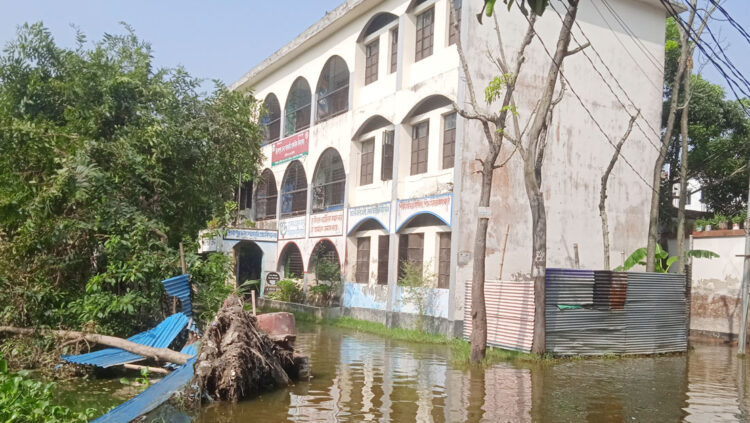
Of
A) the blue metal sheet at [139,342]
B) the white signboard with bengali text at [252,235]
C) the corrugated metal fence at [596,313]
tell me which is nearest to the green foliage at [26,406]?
the blue metal sheet at [139,342]

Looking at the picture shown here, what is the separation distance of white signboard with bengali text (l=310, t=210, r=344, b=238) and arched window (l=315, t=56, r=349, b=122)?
384 cm

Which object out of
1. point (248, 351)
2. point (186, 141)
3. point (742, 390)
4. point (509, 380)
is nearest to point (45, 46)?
point (186, 141)

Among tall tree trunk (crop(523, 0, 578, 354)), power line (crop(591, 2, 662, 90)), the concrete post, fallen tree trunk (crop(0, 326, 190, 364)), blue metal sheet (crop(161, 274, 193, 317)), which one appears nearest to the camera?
fallen tree trunk (crop(0, 326, 190, 364))

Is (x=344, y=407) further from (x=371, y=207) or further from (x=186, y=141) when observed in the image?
(x=371, y=207)

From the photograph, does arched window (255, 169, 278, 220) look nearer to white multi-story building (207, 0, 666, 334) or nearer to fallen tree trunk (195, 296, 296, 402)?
white multi-story building (207, 0, 666, 334)

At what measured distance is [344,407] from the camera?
360 inches

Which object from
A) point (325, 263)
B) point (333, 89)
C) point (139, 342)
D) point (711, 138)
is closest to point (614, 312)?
point (139, 342)

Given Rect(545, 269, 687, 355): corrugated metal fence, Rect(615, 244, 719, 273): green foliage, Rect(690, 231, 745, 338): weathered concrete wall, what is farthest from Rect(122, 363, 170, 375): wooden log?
Rect(690, 231, 745, 338): weathered concrete wall

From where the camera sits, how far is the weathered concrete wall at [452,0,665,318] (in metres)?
18.0

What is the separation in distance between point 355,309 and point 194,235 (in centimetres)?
852

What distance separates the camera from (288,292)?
25344 millimetres

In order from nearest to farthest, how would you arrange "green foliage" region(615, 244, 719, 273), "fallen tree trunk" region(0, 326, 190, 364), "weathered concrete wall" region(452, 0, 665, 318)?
"fallen tree trunk" region(0, 326, 190, 364), "weathered concrete wall" region(452, 0, 665, 318), "green foliage" region(615, 244, 719, 273)

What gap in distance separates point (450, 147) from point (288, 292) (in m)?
9.56

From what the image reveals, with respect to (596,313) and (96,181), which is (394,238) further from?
(96,181)
